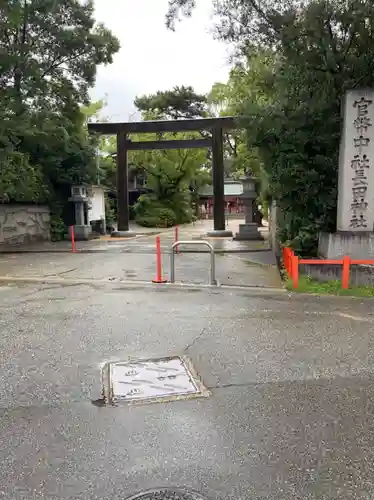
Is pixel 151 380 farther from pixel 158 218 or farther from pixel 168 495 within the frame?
pixel 158 218

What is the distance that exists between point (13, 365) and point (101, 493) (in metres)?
2.54

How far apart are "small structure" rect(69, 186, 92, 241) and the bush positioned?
1183 centimetres

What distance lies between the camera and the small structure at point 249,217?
21.6 meters

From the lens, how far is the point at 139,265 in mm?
12781

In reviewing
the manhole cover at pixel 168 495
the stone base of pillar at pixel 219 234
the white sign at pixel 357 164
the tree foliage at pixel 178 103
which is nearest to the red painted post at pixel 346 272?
the white sign at pixel 357 164

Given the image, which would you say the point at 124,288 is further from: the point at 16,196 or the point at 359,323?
the point at 16,196

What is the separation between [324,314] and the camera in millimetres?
6910

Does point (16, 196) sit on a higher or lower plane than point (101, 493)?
higher

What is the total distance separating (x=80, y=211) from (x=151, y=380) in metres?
19.2

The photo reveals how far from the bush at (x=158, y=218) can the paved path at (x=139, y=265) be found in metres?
17.3

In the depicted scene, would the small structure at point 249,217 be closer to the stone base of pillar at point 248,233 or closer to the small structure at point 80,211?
the stone base of pillar at point 248,233

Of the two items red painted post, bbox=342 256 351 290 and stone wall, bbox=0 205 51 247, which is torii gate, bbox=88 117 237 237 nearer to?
stone wall, bbox=0 205 51 247

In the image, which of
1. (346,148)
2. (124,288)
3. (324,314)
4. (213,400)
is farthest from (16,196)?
(213,400)

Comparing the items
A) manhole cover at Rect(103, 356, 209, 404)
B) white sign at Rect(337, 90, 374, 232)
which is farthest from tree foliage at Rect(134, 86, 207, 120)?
manhole cover at Rect(103, 356, 209, 404)
